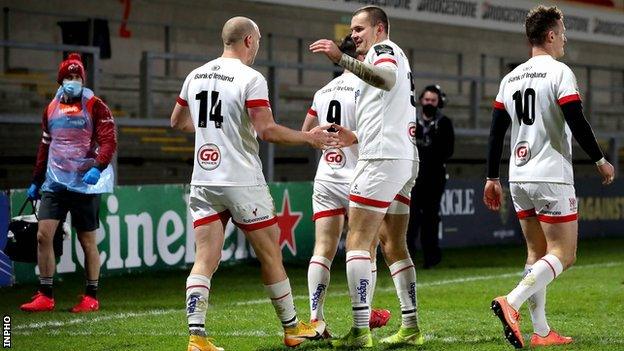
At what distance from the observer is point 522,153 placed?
7469 millimetres

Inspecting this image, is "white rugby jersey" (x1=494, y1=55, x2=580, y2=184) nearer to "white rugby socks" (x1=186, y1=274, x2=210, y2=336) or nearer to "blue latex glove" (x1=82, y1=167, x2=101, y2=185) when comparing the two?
"white rugby socks" (x1=186, y1=274, x2=210, y2=336)

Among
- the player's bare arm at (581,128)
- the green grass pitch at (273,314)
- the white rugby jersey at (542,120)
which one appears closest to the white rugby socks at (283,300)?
the green grass pitch at (273,314)

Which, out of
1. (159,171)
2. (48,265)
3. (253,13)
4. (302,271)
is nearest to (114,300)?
(48,265)

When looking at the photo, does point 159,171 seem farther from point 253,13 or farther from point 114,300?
point 114,300

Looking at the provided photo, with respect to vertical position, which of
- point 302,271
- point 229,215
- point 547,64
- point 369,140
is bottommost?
point 302,271

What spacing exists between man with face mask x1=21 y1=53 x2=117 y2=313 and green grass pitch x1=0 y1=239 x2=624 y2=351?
1.13ft

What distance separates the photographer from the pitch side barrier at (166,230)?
12.3 meters

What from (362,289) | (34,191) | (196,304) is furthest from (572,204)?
(34,191)

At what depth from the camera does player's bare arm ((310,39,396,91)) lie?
686 cm

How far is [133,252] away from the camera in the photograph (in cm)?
1285

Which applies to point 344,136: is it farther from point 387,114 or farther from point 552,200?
point 552,200

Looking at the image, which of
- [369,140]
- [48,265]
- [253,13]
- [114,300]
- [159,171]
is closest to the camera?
[369,140]

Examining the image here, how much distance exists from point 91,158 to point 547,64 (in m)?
4.10

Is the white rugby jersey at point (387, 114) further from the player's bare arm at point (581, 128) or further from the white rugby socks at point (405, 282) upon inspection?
the player's bare arm at point (581, 128)
